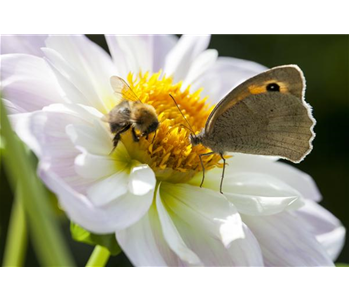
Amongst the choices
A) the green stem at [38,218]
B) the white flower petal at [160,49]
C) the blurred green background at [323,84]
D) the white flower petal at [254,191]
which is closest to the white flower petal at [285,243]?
the white flower petal at [254,191]

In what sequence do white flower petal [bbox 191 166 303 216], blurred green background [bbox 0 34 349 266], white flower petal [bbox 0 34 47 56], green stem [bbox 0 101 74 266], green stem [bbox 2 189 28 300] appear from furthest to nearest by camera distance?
blurred green background [bbox 0 34 349 266] → white flower petal [bbox 0 34 47 56] → white flower petal [bbox 191 166 303 216] → green stem [bbox 2 189 28 300] → green stem [bbox 0 101 74 266]

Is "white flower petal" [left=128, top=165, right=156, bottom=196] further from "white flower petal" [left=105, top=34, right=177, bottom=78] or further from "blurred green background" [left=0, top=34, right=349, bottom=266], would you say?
"blurred green background" [left=0, top=34, right=349, bottom=266]

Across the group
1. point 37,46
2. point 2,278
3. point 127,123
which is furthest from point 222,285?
point 37,46

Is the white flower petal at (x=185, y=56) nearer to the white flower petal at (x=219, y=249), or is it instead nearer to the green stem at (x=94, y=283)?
the white flower petal at (x=219, y=249)

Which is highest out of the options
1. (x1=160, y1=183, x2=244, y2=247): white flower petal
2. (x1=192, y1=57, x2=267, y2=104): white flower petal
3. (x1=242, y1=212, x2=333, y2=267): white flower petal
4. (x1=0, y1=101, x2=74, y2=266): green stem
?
(x1=0, y1=101, x2=74, y2=266): green stem

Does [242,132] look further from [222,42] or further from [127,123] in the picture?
[222,42]

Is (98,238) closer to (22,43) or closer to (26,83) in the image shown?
(26,83)

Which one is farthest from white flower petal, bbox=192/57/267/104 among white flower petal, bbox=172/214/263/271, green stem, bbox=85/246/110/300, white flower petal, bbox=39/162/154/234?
green stem, bbox=85/246/110/300
